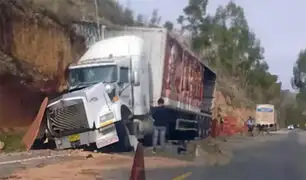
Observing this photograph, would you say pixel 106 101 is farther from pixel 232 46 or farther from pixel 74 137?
pixel 232 46

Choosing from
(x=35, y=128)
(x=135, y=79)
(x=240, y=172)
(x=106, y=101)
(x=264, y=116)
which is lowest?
(x=240, y=172)

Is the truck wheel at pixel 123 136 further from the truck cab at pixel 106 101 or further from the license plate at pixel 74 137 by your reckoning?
the license plate at pixel 74 137

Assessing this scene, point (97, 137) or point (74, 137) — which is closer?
point (97, 137)

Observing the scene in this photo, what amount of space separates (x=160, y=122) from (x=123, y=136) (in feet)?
18.2

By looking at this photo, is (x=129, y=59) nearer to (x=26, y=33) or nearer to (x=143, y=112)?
(x=143, y=112)

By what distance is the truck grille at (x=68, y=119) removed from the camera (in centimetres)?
2184

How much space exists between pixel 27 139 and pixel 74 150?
6.42ft

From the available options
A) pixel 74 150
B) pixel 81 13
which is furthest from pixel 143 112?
pixel 81 13

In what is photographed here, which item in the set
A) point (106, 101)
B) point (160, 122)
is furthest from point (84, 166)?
point (160, 122)

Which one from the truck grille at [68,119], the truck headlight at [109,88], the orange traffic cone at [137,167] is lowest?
the orange traffic cone at [137,167]

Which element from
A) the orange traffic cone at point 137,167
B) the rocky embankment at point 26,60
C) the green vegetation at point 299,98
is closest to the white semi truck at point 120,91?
the rocky embankment at point 26,60

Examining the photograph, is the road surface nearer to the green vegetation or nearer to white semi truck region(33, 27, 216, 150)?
white semi truck region(33, 27, 216, 150)

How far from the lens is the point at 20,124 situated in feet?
100

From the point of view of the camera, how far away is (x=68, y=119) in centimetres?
2205
